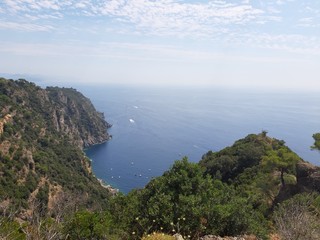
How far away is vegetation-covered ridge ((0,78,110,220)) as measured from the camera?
152ft

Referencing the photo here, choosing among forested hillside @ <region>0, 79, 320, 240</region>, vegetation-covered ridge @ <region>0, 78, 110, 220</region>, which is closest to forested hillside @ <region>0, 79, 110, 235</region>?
vegetation-covered ridge @ <region>0, 78, 110, 220</region>

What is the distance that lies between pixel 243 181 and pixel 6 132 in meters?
43.1

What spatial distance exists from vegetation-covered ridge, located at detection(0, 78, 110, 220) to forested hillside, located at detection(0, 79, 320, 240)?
0.22 metres

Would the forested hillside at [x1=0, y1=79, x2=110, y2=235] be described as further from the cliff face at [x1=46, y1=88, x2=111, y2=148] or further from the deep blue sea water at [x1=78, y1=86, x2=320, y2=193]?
the deep blue sea water at [x1=78, y1=86, x2=320, y2=193]

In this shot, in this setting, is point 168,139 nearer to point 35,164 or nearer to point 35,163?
point 35,163

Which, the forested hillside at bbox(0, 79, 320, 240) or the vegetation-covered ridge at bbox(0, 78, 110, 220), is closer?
the forested hillside at bbox(0, 79, 320, 240)

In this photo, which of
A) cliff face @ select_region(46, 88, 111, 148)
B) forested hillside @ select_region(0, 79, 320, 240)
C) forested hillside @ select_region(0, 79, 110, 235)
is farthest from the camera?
cliff face @ select_region(46, 88, 111, 148)

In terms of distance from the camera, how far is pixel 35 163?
57.7 m

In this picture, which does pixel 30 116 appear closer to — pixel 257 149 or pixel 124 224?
pixel 257 149

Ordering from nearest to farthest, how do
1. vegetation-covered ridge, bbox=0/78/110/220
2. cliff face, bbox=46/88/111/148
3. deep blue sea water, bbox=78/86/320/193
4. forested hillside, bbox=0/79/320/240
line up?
1. forested hillside, bbox=0/79/320/240
2. vegetation-covered ridge, bbox=0/78/110/220
3. deep blue sea water, bbox=78/86/320/193
4. cliff face, bbox=46/88/111/148

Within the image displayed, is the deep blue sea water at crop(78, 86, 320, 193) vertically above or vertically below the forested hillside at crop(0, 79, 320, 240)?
below

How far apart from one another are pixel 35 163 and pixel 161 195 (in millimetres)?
48328

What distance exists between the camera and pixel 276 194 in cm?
2836

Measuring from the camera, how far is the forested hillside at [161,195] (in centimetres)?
1384
